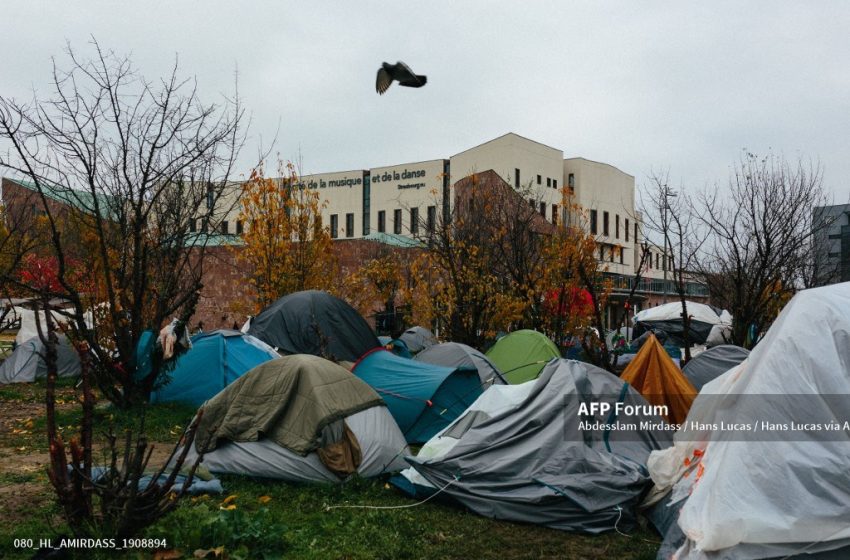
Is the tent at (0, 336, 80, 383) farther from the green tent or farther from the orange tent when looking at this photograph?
the orange tent

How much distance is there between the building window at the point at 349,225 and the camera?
59547 millimetres

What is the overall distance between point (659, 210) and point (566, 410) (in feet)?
35.4

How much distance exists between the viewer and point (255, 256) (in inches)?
733

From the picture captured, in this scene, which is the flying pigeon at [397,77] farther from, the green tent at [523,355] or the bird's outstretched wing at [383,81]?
the green tent at [523,355]

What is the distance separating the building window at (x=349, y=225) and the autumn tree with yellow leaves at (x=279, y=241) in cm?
3994

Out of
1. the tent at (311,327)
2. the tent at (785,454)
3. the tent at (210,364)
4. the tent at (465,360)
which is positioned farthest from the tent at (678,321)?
the tent at (785,454)

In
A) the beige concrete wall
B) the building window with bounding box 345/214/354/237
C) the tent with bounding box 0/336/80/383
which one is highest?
the beige concrete wall

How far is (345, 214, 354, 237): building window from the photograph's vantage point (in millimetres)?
59547

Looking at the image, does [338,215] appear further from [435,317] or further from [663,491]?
[663,491]

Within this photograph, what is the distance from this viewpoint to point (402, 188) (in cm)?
5544

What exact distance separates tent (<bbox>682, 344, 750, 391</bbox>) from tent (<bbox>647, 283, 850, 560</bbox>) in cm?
690

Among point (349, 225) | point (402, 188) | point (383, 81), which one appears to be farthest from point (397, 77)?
point (349, 225)

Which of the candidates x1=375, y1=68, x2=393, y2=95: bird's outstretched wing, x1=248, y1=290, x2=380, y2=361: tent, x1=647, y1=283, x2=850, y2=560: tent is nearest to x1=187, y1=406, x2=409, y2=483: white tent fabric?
x1=647, y1=283, x2=850, y2=560: tent

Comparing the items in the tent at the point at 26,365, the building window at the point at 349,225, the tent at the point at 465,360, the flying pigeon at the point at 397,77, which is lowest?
the tent at the point at 26,365
